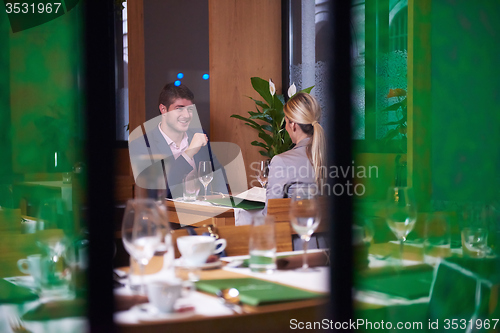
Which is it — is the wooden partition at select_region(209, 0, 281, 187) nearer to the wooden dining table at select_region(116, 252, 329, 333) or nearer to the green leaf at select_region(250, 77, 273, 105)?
the green leaf at select_region(250, 77, 273, 105)

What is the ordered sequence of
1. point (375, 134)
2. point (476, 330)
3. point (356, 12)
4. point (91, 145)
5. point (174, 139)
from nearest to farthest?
point (91, 145) → point (356, 12) → point (375, 134) → point (476, 330) → point (174, 139)

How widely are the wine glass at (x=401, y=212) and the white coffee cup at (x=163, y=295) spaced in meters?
0.40

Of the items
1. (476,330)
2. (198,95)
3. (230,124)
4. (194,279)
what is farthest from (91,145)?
(198,95)

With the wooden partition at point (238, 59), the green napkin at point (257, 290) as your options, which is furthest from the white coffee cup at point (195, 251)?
the wooden partition at point (238, 59)

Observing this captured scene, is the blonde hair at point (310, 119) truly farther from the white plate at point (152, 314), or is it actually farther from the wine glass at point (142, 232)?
the white plate at point (152, 314)

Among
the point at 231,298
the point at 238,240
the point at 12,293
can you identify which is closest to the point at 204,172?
the point at 238,240

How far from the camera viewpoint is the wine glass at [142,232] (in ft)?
3.34

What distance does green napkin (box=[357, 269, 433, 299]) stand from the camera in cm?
76

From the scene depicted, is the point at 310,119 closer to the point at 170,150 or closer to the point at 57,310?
the point at 170,150

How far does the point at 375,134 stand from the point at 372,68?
11cm

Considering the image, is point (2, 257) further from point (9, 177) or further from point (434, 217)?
point (434, 217)

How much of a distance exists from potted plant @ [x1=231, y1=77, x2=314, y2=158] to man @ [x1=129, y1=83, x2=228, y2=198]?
62cm

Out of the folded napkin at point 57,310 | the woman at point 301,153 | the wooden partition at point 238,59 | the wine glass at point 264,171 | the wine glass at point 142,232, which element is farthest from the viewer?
the wooden partition at point 238,59

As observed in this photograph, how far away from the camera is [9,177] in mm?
818
